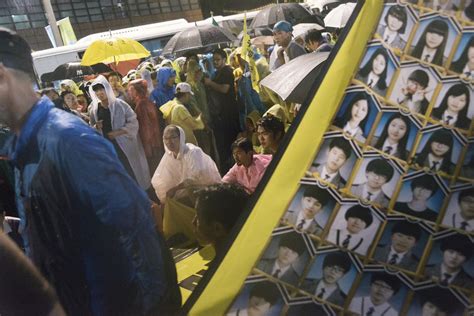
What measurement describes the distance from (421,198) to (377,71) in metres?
0.39

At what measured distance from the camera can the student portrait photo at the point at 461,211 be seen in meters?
1.14

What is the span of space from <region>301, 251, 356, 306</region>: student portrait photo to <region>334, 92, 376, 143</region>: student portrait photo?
1.23 feet

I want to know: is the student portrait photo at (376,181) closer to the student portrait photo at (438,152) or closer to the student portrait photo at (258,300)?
the student portrait photo at (438,152)

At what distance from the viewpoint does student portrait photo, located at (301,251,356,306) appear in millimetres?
1245

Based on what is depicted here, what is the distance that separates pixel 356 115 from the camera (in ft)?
3.89

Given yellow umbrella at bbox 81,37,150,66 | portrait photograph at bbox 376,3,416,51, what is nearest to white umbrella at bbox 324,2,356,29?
yellow umbrella at bbox 81,37,150,66

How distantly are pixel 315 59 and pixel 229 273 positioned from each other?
2239mm

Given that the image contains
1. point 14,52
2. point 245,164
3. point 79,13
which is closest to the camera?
point 14,52

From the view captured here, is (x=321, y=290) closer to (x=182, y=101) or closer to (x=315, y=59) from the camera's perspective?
(x=315, y=59)

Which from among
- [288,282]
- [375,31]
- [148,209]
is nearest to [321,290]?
[288,282]

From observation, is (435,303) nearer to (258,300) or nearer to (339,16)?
(258,300)

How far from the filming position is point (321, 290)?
50.5 inches

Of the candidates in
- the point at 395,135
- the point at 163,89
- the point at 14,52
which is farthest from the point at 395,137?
the point at 163,89

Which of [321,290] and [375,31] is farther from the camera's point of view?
[321,290]
